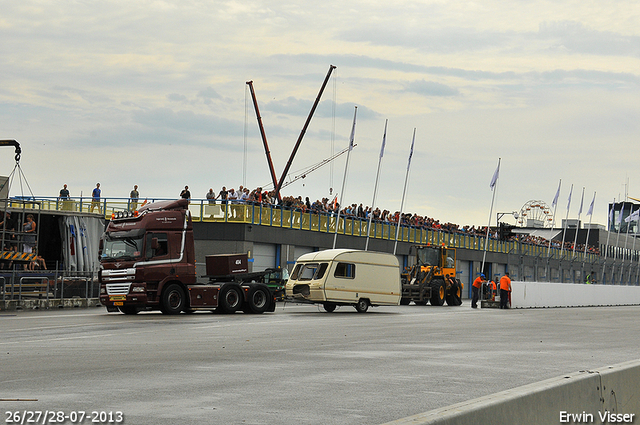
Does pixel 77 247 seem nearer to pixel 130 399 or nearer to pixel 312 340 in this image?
pixel 312 340

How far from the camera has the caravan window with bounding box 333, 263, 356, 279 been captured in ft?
103

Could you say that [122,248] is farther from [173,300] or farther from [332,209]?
[332,209]

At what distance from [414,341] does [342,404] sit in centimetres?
940

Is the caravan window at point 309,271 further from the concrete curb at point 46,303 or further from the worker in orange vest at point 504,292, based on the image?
Answer: the worker in orange vest at point 504,292

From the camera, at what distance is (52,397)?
353 inches

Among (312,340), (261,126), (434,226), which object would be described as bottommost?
(312,340)

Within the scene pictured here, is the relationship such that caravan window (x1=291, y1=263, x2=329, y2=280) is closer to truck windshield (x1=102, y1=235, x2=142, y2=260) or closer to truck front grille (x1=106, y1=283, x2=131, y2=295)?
truck windshield (x1=102, y1=235, x2=142, y2=260)

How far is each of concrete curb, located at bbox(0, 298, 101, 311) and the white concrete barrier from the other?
19190mm

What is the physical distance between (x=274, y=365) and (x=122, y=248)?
50.7ft

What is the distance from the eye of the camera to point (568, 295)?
46312 millimetres

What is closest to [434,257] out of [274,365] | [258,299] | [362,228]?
[362,228]

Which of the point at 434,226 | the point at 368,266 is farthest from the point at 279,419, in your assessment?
the point at 434,226

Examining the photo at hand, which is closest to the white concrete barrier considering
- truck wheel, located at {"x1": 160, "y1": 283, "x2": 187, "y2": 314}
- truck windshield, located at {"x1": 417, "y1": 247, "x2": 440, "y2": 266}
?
truck windshield, located at {"x1": 417, "y1": 247, "x2": 440, "y2": 266}

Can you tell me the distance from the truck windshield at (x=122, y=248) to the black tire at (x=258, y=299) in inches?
170
